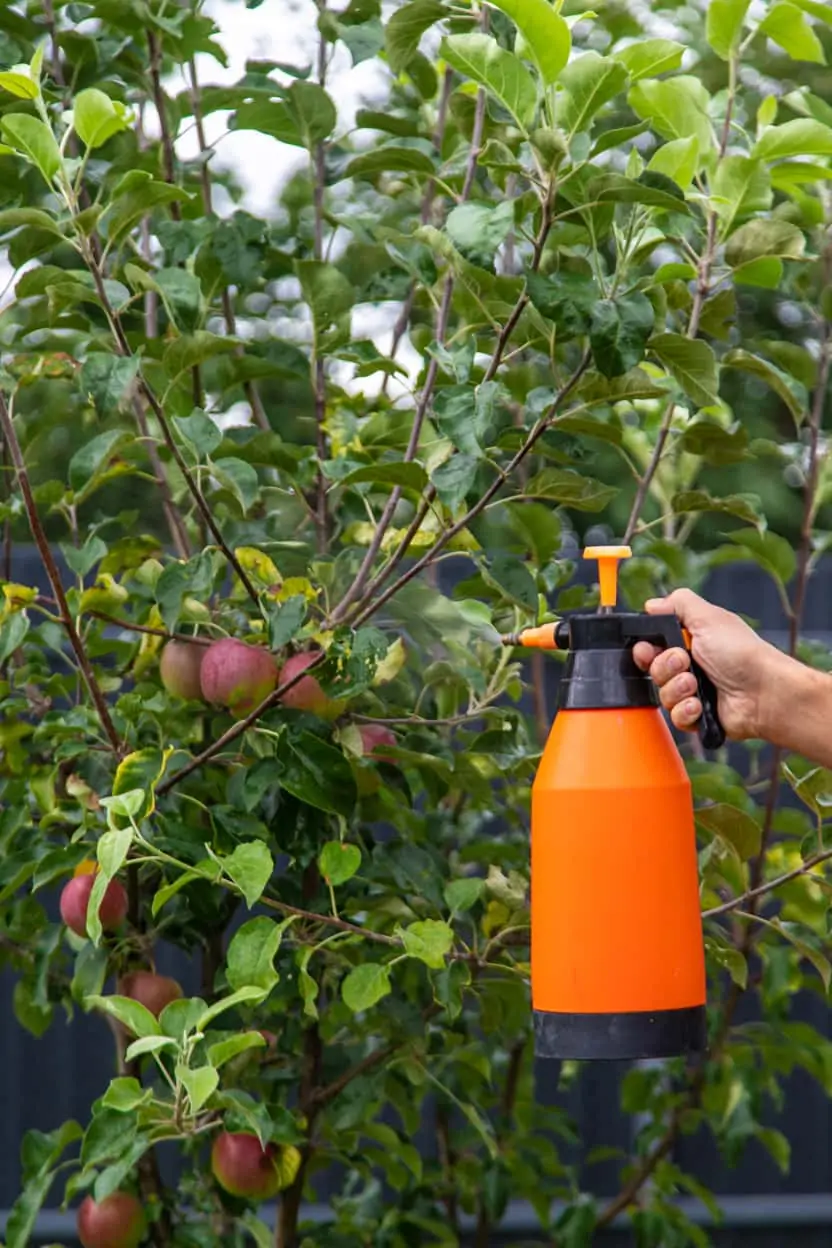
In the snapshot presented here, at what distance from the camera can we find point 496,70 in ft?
4.16

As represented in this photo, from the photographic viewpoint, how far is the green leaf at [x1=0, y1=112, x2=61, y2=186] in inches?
51.4

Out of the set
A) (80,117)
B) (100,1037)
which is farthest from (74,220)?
(100,1037)

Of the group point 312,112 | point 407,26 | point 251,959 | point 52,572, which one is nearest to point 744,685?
point 251,959

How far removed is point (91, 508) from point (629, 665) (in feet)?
26.7

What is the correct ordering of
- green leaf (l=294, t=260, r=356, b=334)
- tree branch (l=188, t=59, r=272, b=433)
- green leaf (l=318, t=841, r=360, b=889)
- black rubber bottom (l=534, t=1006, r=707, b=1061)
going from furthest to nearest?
tree branch (l=188, t=59, r=272, b=433) < green leaf (l=294, t=260, r=356, b=334) < green leaf (l=318, t=841, r=360, b=889) < black rubber bottom (l=534, t=1006, r=707, b=1061)

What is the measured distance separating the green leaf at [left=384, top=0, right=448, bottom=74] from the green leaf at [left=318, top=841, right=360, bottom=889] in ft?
2.44

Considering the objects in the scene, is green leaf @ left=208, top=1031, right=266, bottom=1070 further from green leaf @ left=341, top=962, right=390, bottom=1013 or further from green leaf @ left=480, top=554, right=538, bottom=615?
green leaf @ left=480, top=554, right=538, bottom=615

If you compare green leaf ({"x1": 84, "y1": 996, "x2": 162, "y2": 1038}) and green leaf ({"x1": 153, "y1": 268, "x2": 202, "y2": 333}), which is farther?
green leaf ({"x1": 153, "y1": 268, "x2": 202, "y2": 333})

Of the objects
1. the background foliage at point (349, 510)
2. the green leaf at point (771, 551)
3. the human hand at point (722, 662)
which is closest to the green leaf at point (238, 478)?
the background foliage at point (349, 510)

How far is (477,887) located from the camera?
62.0 inches

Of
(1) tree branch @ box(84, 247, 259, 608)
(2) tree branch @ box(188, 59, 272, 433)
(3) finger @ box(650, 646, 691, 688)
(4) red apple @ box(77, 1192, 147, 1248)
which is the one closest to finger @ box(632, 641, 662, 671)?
(3) finger @ box(650, 646, 691, 688)

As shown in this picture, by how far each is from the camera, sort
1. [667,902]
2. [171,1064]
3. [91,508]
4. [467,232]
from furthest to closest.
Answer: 1. [91,508]
2. [171,1064]
3. [467,232]
4. [667,902]

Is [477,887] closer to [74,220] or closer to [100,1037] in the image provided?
[74,220]

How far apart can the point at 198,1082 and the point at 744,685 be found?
54cm
